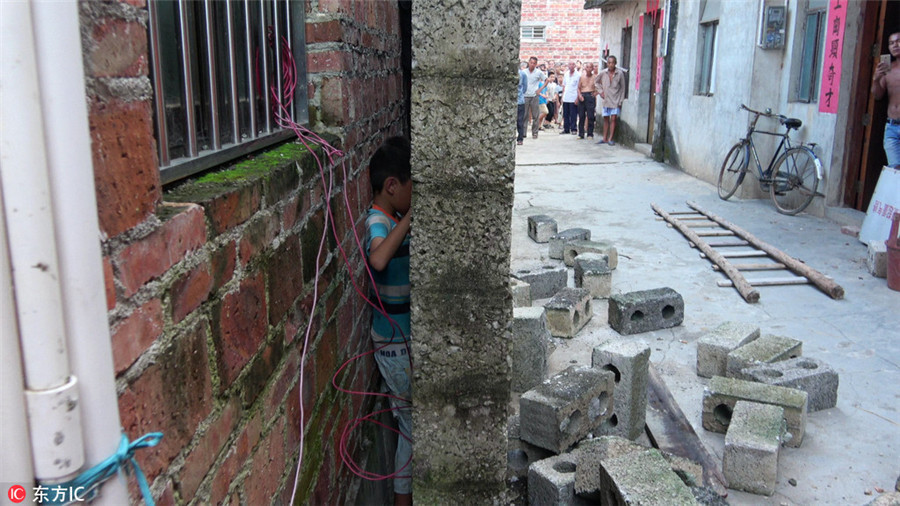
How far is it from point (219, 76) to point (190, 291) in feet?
2.86

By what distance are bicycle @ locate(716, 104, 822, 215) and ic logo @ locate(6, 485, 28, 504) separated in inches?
339

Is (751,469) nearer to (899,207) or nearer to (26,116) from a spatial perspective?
(26,116)

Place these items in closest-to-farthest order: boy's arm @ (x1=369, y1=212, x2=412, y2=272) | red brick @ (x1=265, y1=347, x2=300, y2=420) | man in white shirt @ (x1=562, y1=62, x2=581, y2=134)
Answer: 1. red brick @ (x1=265, y1=347, x2=300, y2=420)
2. boy's arm @ (x1=369, y1=212, x2=412, y2=272)
3. man in white shirt @ (x1=562, y1=62, x2=581, y2=134)

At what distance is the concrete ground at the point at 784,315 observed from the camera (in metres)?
3.41

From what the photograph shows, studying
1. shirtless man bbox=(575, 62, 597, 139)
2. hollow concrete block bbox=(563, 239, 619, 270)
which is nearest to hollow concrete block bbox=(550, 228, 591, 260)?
hollow concrete block bbox=(563, 239, 619, 270)

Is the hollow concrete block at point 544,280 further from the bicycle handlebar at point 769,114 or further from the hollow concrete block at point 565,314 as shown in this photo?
the bicycle handlebar at point 769,114

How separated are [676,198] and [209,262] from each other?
30.5 ft

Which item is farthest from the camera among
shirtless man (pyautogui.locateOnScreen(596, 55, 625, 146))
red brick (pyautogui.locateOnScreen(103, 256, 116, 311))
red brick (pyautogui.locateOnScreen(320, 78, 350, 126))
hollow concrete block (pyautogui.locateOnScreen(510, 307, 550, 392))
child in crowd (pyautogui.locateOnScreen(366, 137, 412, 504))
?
shirtless man (pyautogui.locateOnScreen(596, 55, 625, 146))

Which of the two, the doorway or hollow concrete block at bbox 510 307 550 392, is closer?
hollow concrete block at bbox 510 307 550 392

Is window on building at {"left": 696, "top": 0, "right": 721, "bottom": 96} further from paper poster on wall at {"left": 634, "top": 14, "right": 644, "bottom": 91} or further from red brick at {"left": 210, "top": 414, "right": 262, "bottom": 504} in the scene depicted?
red brick at {"left": 210, "top": 414, "right": 262, "bottom": 504}

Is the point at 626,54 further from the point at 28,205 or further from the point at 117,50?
the point at 28,205

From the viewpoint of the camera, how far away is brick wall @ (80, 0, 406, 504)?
1181 millimetres

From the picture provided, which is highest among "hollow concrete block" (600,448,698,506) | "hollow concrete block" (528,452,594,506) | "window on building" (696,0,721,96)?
"window on building" (696,0,721,96)

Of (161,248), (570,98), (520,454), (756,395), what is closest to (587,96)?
(570,98)
